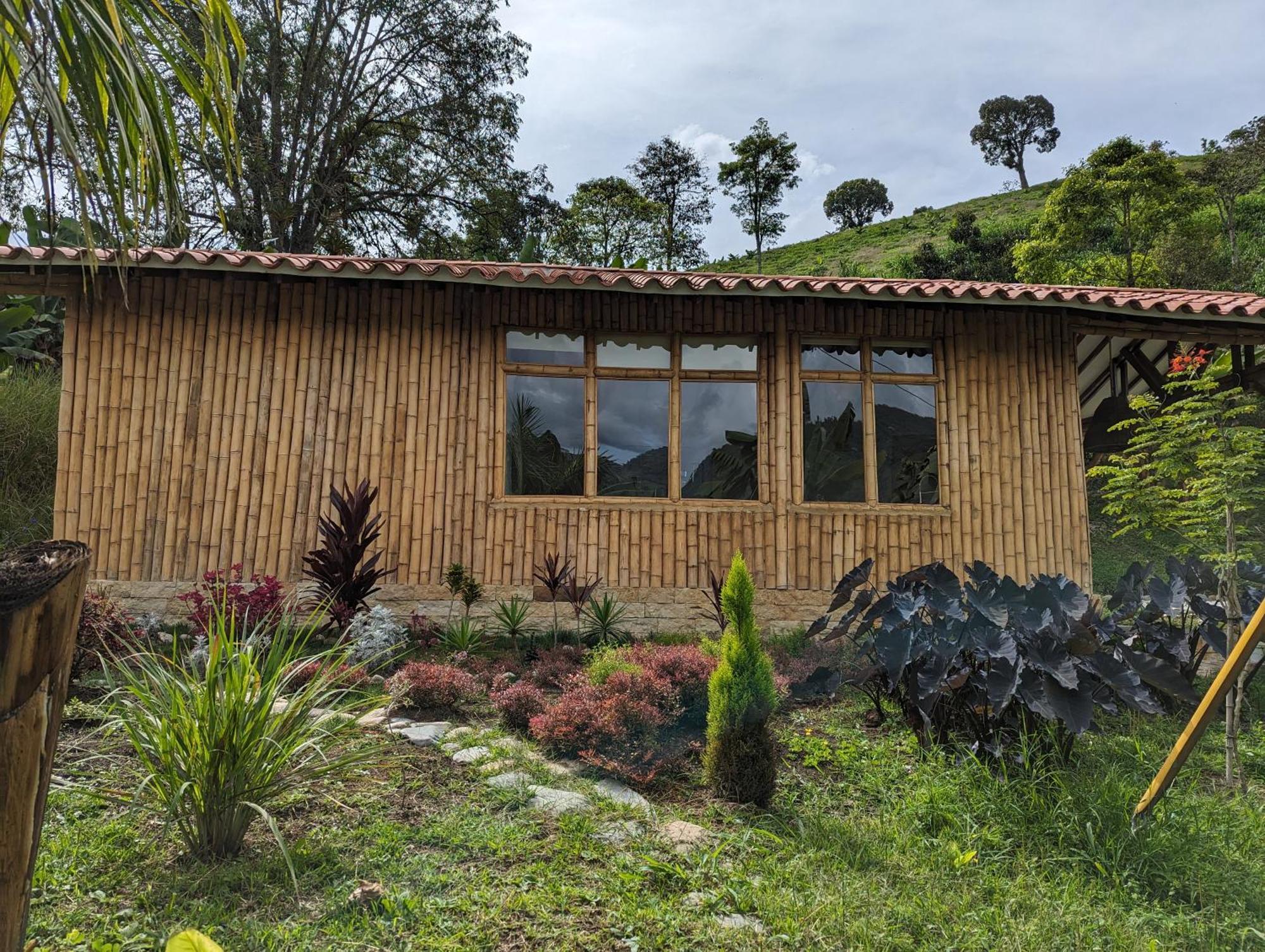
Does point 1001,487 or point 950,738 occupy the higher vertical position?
point 1001,487

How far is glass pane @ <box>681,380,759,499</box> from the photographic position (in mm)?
7098

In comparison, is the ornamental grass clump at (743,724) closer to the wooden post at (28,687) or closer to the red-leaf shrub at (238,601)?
the wooden post at (28,687)

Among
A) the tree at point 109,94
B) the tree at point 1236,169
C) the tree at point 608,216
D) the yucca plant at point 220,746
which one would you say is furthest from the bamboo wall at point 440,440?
the tree at point 1236,169

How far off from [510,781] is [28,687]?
2.23m

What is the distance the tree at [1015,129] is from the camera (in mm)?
42156

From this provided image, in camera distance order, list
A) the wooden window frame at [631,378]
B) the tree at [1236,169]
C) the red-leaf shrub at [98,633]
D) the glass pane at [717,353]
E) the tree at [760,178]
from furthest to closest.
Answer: the tree at [760,178], the tree at [1236,169], the glass pane at [717,353], the wooden window frame at [631,378], the red-leaf shrub at [98,633]

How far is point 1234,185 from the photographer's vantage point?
68.8ft

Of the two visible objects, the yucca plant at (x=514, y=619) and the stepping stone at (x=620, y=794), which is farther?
the yucca plant at (x=514, y=619)

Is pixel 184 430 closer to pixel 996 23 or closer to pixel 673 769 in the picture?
pixel 673 769

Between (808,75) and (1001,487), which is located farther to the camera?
(1001,487)

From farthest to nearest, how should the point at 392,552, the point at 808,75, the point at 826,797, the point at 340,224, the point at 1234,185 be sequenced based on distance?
1. the point at 1234,185
2. the point at 340,224
3. the point at 392,552
4. the point at 808,75
5. the point at 826,797

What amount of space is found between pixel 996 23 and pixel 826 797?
13.8ft

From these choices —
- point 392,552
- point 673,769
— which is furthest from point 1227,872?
point 392,552

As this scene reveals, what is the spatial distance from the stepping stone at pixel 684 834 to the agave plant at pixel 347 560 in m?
3.38
